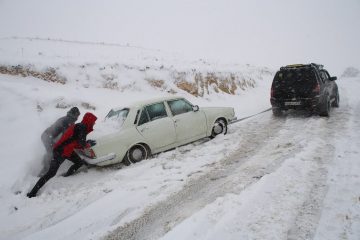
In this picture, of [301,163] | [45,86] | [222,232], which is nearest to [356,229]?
[222,232]

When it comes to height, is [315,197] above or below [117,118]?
below

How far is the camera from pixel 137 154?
277 inches

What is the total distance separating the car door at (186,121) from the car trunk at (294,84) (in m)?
3.97

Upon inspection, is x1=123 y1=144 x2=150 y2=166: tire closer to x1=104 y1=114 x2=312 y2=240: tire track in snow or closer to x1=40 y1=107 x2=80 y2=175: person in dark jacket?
x1=40 y1=107 x2=80 y2=175: person in dark jacket

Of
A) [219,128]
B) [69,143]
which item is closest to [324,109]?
[219,128]

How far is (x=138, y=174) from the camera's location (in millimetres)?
6199

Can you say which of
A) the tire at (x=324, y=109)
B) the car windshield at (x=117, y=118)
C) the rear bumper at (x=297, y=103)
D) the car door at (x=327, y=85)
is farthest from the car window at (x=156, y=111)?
the car door at (x=327, y=85)

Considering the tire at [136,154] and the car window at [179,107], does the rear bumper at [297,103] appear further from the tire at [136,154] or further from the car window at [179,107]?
the tire at [136,154]

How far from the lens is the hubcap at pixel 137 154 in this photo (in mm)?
6958

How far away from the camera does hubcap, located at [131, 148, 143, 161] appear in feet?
22.8

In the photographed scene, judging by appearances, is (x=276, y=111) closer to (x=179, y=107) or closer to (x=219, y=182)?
(x=179, y=107)

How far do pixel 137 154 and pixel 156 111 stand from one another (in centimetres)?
125

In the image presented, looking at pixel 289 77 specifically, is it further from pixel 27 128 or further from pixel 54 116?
pixel 27 128

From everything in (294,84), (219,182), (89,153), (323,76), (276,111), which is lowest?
(219,182)
